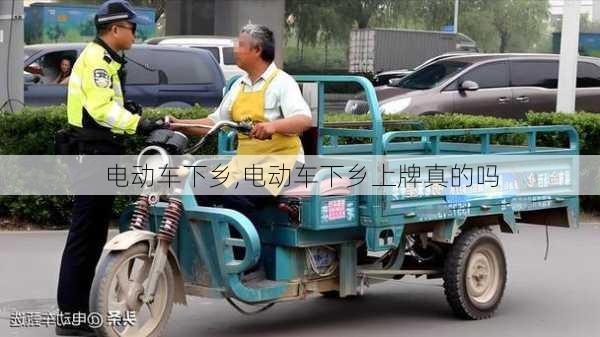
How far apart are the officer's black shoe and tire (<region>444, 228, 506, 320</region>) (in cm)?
235

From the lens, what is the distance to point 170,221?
598 centimetres

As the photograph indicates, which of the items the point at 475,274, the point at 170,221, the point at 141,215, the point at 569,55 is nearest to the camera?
the point at 170,221

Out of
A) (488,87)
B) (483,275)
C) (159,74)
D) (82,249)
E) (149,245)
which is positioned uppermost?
(159,74)

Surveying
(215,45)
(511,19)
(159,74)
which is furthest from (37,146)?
(511,19)

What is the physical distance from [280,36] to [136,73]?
27333 millimetres

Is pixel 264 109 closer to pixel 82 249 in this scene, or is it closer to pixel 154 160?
pixel 154 160

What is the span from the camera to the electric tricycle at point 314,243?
236 inches

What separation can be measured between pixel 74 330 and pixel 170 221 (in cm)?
103

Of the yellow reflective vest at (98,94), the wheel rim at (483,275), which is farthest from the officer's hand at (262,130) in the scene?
the wheel rim at (483,275)

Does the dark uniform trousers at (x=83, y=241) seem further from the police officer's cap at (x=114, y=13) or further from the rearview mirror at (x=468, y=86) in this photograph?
the rearview mirror at (x=468, y=86)

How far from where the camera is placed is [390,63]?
37469mm

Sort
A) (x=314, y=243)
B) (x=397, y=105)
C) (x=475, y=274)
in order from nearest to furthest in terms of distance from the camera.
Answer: (x=314, y=243) < (x=475, y=274) < (x=397, y=105)

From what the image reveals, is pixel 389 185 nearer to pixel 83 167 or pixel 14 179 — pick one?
Answer: pixel 83 167

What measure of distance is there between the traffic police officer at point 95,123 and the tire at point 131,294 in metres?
0.49
